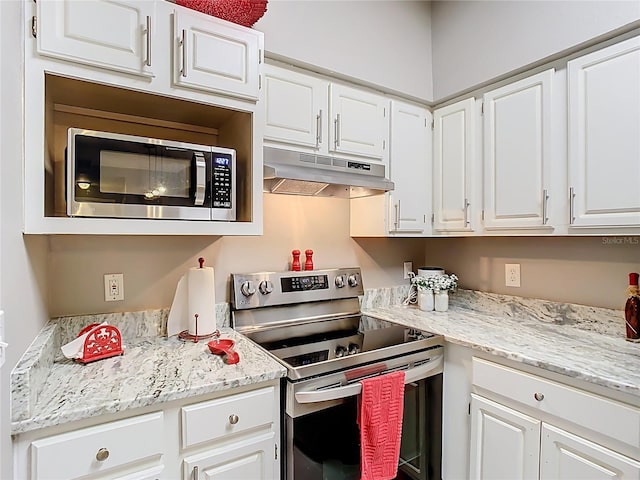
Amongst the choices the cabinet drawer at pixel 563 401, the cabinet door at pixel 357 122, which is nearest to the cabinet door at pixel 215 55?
the cabinet door at pixel 357 122

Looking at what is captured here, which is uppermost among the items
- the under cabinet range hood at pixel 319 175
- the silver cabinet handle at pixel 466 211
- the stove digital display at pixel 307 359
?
the under cabinet range hood at pixel 319 175

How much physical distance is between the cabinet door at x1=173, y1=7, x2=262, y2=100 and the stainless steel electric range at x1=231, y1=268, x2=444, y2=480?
2.94 ft

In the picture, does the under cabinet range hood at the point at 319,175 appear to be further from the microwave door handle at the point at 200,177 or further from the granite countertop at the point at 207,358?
the granite countertop at the point at 207,358

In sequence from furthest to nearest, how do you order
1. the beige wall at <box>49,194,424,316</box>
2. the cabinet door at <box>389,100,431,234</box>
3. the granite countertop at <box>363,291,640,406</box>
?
the cabinet door at <box>389,100,431,234</box>
the beige wall at <box>49,194,424,316</box>
the granite countertop at <box>363,291,640,406</box>

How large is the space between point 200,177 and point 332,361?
840 millimetres

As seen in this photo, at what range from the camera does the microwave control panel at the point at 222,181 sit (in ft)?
4.58

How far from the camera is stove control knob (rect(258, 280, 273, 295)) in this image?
1895 millimetres

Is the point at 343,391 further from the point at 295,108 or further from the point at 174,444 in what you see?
the point at 295,108

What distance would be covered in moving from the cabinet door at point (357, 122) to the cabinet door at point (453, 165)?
0.38 m

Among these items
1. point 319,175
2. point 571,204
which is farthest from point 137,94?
point 571,204

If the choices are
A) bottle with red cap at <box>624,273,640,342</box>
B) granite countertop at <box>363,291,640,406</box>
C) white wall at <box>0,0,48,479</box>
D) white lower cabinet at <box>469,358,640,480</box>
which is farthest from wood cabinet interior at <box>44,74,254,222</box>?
bottle with red cap at <box>624,273,640,342</box>

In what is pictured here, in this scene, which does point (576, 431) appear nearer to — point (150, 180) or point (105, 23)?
point (150, 180)

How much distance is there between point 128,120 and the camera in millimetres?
1582

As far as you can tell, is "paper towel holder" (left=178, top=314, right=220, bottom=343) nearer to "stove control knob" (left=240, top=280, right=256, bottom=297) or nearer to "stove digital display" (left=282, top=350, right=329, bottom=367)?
Result: "stove control knob" (left=240, top=280, right=256, bottom=297)
